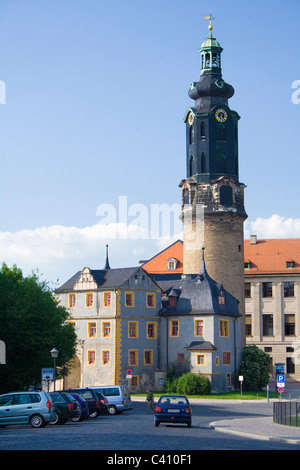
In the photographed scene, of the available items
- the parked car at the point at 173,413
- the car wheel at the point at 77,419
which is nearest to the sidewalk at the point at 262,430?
the parked car at the point at 173,413

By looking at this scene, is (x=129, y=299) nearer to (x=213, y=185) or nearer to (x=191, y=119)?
(x=213, y=185)

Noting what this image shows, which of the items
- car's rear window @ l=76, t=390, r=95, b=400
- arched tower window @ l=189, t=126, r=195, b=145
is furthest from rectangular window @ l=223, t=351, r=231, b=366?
car's rear window @ l=76, t=390, r=95, b=400

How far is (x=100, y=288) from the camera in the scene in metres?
69.6

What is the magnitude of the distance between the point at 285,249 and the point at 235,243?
18.5 meters

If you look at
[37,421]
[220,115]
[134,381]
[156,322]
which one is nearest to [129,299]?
[156,322]

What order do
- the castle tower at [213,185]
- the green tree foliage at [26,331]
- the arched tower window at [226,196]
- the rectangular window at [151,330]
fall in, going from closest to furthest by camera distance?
the green tree foliage at [26,331], the rectangular window at [151,330], the castle tower at [213,185], the arched tower window at [226,196]

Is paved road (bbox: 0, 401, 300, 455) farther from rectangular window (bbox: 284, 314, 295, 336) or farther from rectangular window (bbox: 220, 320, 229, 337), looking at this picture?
rectangular window (bbox: 284, 314, 295, 336)

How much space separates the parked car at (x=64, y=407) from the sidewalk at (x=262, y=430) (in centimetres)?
618

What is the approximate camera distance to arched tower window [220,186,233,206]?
8038cm

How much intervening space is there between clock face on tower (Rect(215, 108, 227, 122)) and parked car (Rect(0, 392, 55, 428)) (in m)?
55.0

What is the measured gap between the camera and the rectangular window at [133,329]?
68.9 meters

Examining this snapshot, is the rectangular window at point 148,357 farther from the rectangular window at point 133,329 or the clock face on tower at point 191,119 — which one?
the clock face on tower at point 191,119

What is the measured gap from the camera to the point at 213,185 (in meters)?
81.0
